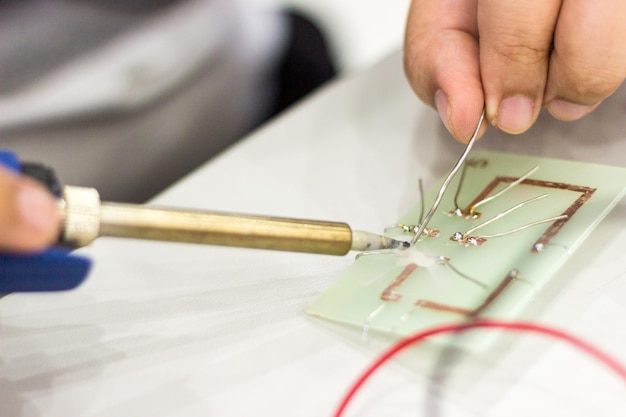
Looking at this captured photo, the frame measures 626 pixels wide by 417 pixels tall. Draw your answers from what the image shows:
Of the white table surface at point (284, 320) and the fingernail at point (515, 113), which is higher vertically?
the fingernail at point (515, 113)

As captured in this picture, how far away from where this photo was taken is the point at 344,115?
0.84 metres

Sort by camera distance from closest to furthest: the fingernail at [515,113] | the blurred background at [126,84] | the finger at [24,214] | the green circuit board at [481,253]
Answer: the finger at [24,214], the green circuit board at [481,253], the fingernail at [515,113], the blurred background at [126,84]

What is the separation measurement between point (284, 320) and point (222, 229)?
0.12 m

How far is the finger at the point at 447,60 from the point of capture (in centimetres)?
63

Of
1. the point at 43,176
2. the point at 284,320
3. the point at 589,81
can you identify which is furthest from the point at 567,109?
the point at 43,176

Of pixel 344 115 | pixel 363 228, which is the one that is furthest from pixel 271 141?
pixel 363 228

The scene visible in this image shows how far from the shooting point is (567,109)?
0.64 metres

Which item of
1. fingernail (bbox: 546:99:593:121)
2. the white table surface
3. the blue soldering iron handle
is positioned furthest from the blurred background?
the blue soldering iron handle

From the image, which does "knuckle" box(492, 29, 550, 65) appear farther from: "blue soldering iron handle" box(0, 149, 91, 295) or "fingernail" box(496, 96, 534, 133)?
"blue soldering iron handle" box(0, 149, 91, 295)

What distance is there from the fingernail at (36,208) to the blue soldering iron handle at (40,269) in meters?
0.06

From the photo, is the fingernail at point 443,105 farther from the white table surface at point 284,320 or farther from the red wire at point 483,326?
the red wire at point 483,326

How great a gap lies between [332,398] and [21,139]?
0.65m

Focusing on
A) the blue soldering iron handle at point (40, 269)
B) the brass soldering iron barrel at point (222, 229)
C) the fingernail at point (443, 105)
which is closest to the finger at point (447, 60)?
the fingernail at point (443, 105)

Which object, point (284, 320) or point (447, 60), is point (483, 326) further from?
point (447, 60)
